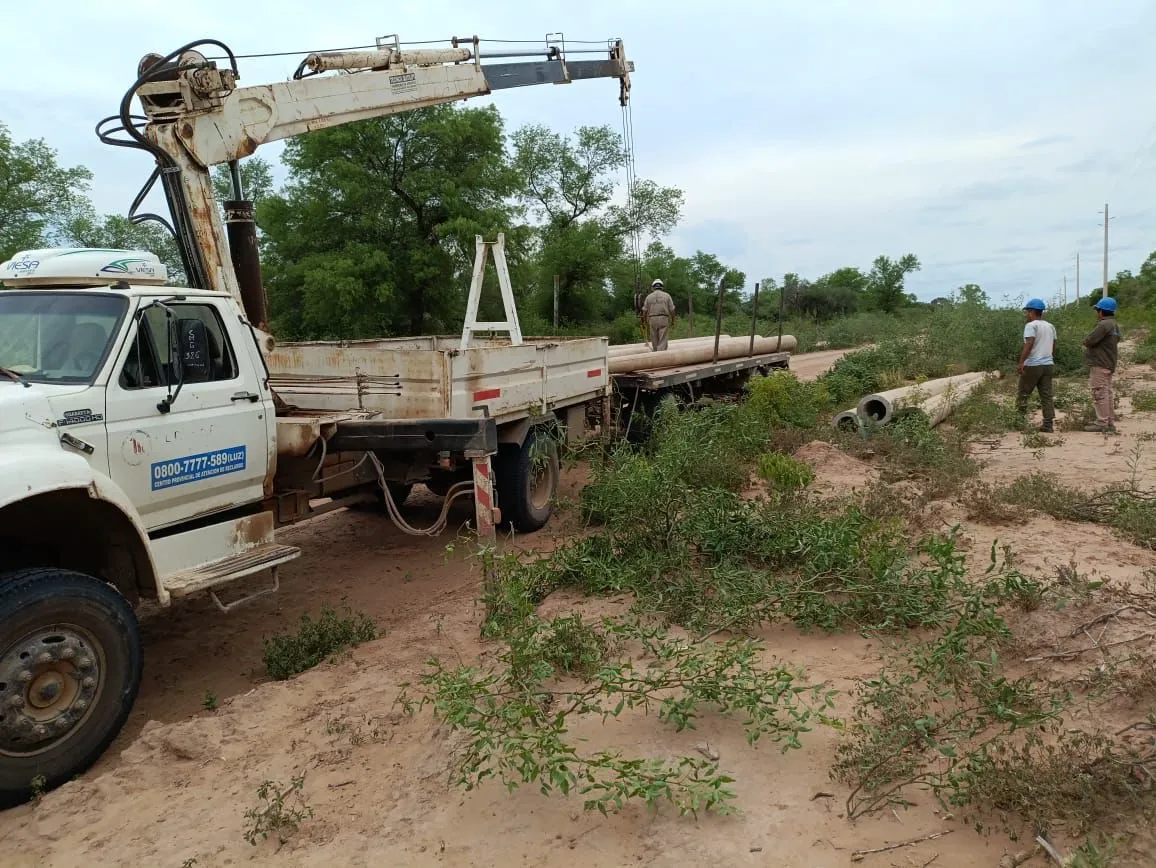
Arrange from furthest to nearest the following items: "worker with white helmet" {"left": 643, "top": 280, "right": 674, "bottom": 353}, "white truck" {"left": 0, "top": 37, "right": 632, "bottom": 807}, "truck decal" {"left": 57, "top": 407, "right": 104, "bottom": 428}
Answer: "worker with white helmet" {"left": 643, "top": 280, "right": 674, "bottom": 353} < "truck decal" {"left": 57, "top": 407, "right": 104, "bottom": 428} < "white truck" {"left": 0, "top": 37, "right": 632, "bottom": 807}

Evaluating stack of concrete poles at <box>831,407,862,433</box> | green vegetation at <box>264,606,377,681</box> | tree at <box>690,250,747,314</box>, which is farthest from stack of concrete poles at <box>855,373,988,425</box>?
tree at <box>690,250,747,314</box>

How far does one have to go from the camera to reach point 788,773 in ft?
11.1

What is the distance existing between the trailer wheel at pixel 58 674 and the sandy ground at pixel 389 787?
0.52ft

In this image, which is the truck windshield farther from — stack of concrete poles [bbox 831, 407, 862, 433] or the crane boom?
stack of concrete poles [bbox 831, 407, 862, 433]

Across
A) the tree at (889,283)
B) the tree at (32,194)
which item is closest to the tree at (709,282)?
the tree at (889,283)

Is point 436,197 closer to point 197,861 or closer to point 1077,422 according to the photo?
point 1077,422

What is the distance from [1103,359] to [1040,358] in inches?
28.3

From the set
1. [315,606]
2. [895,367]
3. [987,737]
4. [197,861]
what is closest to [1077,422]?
[895,367]

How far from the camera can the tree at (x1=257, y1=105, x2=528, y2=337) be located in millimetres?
24016

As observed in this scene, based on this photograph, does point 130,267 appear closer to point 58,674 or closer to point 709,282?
point 58,674

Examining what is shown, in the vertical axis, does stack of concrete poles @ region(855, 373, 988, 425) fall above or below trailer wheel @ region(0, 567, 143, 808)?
above

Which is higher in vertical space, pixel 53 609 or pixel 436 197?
pixel 436 197

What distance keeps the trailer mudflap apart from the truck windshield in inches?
66.0

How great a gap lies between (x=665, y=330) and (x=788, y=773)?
9337 mm
